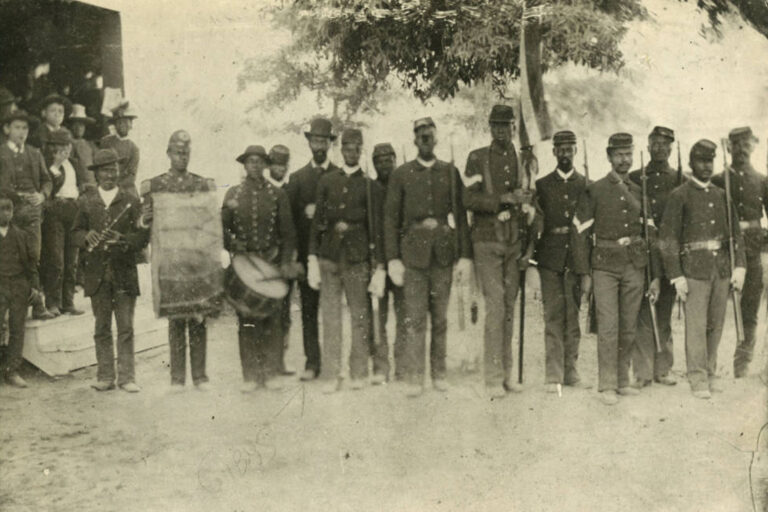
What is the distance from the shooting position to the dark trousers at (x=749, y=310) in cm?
486

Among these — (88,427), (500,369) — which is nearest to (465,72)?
(500,369)

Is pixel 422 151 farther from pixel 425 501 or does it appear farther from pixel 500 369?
pixel 425 501

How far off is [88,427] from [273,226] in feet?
5.15

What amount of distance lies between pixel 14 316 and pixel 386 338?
86.5 inches

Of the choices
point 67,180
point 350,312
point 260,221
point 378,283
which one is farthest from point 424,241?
point 67,180

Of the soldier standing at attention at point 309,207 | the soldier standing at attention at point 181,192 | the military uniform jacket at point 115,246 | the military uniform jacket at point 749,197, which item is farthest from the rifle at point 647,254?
the military uniform jacket at point 115,246

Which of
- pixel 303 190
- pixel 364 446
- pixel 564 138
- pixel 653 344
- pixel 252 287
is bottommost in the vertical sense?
pixel 364 446

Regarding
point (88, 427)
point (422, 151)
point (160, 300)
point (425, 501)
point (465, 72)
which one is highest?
point (465, 72)

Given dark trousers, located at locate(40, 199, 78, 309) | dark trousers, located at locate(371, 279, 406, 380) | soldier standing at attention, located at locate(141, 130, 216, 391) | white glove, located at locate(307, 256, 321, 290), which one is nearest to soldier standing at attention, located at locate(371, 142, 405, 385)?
dark trousers, located at locate(371, 279, 406, 380)

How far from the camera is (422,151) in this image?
15.7 feet

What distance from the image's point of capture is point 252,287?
4.56 meters

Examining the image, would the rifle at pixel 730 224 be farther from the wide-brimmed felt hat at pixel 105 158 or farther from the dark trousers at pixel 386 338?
the wide-brimmed felt hat at pixel 105 158

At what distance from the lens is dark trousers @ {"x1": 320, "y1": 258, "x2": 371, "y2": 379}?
15.8 ft

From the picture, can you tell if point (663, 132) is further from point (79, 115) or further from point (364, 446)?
point (79, 115)
